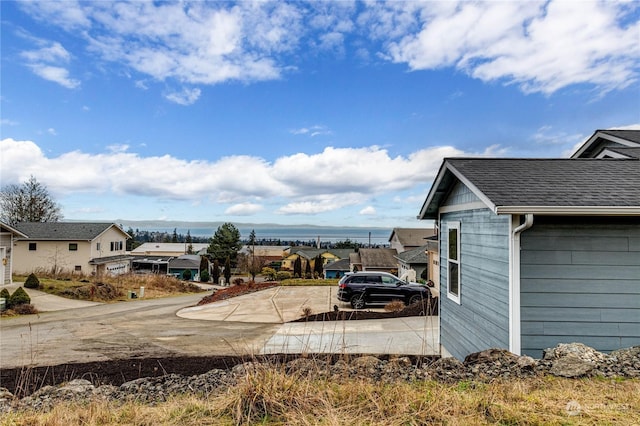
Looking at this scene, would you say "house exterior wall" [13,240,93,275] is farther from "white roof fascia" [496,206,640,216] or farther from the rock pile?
"white roof fascia" [496,206,640,216]

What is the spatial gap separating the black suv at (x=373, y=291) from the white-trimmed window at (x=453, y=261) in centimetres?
655

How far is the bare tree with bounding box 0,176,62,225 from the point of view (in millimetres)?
37000

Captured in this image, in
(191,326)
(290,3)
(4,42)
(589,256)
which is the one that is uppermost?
(290,3)

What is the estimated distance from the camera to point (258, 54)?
13.4 m

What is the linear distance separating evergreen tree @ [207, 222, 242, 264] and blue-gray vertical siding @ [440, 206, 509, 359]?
44.4 m

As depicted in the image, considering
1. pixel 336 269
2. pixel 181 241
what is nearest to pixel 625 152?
pixel 336 269

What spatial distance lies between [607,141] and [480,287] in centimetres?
625

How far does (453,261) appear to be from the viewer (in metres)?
7.30

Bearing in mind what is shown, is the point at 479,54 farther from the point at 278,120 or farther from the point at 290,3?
the point at 278,120

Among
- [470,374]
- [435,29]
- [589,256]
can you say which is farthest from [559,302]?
[435,29]

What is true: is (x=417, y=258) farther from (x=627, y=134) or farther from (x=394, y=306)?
(x=627, y=134)

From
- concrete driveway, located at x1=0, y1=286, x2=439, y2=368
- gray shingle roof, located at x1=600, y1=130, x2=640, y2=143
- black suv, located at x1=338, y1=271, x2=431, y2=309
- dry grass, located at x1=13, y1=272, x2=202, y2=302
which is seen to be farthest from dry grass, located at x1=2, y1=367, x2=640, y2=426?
dry grass, located at x1=13, y1=272, x2=202, y2=302

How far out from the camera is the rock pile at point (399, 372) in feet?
12.7

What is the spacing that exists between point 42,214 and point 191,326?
3696 centimetres
